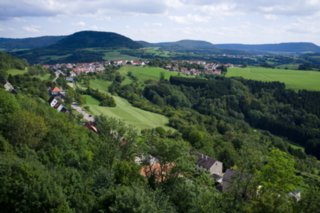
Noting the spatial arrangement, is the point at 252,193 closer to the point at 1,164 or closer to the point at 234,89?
the point at 1,164

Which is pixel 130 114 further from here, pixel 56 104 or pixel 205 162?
pixel 205 162

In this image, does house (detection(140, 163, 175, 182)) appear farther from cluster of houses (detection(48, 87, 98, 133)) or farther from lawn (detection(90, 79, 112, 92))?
lawn (detection(90, 79, 112, 92))

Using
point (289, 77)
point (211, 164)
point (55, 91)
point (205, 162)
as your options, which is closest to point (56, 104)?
point (55, 91)

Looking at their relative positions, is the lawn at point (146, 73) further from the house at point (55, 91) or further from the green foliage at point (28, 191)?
the green foliage at point (28, 191)

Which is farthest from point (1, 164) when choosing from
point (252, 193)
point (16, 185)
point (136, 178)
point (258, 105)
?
point (258, 105)

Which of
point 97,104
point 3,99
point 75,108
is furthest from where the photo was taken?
point 97,104

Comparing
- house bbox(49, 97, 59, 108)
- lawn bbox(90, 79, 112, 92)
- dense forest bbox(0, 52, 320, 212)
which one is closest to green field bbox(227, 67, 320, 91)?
dense forest bbox(0, 52, 320, 212)
